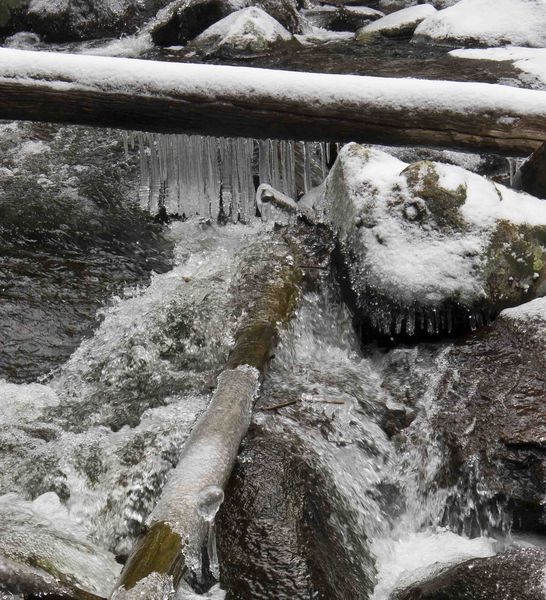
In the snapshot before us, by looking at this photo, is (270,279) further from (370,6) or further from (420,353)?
(370,6)

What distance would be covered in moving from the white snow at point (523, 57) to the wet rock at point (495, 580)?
213 inches

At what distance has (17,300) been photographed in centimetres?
478

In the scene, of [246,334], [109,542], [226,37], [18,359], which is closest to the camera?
[109,542]

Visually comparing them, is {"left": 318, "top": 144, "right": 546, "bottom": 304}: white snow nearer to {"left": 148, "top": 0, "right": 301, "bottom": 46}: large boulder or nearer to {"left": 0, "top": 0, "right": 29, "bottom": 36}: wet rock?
{"left": 148, "top": 0, "right": 301, "bottom": 46}: large boulder

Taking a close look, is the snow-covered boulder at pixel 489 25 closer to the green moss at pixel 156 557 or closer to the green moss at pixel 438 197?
the green moss at pixel 438 197

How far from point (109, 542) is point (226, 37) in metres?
7.09

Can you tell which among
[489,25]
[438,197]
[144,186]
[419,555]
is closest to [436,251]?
[438,197]

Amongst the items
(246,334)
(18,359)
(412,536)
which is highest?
(246,334)

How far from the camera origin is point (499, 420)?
11.6 feet

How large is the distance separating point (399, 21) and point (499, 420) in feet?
24.3

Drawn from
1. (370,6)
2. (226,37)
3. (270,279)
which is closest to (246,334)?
(270,279)

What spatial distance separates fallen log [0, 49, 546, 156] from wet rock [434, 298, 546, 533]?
1298 millimetres

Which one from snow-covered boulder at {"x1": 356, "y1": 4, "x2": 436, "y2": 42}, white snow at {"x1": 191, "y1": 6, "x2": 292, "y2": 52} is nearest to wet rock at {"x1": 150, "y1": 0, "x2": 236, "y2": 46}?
white snow at {"x1": 191, "y1": 6, "x2": 292, "y2": 52}

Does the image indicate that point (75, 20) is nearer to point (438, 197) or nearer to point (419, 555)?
point (438, 197)
